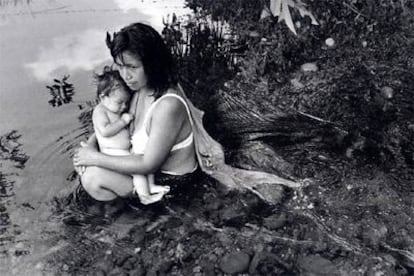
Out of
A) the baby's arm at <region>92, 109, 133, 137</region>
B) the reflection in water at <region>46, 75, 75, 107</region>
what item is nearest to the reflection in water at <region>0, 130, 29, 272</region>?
the reflection in water at <region>46, 75, 75, 107</region>

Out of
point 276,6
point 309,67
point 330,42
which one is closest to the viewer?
point 276,6

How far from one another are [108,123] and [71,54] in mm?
2478

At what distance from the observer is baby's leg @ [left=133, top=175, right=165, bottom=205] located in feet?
11.2

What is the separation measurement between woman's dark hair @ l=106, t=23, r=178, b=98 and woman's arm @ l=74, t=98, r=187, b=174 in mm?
120

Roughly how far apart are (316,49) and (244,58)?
0.68 m

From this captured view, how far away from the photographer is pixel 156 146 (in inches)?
126

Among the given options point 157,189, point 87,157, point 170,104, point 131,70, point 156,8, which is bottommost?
point 157,189

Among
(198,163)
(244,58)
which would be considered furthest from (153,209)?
(244,58)

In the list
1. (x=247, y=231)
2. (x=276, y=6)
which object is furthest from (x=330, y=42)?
(x=247, y=231)

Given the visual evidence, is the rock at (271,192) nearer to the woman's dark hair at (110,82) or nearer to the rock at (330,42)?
the woman's dark hair at (110,82)

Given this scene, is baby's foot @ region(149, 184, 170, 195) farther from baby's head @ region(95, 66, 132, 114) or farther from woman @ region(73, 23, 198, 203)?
baby's head @ region(95, 66, 132, 114)

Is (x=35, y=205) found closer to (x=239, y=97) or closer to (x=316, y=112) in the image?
(x=239, y=97)

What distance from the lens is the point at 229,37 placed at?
18.1 feet

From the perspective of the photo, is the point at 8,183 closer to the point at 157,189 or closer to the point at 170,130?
the point at 157,189
